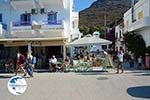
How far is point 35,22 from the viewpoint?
128 feet

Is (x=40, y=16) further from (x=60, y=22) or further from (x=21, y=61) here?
(x=21, y=61)

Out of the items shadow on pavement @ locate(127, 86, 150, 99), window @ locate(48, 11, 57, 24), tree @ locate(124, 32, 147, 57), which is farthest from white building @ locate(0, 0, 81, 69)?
shadow on pavement @ locate(127, 86, 150, 99)

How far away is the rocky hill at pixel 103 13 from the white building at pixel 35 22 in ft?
243

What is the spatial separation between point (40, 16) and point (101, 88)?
75.6 ft

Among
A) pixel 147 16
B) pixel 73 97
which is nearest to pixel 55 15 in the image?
pixel 147 16

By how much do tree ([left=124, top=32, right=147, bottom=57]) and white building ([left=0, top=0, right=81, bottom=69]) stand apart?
6.86 m

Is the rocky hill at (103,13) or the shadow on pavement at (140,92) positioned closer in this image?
the shadow on pavement at (140,92)

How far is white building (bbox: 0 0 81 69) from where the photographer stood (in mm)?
38312

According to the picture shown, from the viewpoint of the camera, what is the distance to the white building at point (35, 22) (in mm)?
38312

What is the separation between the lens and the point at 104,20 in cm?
11694

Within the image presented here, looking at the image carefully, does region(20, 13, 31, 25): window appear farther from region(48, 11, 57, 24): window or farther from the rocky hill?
the rocky hill

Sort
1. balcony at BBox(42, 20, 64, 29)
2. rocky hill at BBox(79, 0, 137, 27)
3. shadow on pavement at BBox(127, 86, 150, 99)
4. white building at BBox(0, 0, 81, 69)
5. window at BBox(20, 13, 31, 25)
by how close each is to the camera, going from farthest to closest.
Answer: rocky hill at BBox(79, 0, 137, 27)
window at BBox(20, 13, 31, 25)
balcony at BBox(42, 20, 64, 29)
white building at BBox(0, 0, 81, 69)
shadow on pavement at BBox(127, 86, 150, 99)

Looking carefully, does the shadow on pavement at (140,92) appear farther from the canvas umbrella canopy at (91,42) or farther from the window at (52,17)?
the window at (52,17)

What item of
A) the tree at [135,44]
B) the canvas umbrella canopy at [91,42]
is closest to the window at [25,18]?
the canvas umbrella canopy at [91,42]
